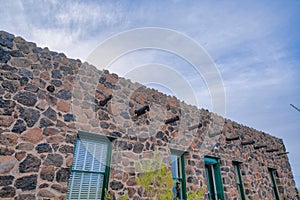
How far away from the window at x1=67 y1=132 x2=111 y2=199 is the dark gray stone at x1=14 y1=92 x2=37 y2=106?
106cm

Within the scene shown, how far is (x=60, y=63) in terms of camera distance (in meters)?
4.32

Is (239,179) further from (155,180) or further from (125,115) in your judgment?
(125,115)

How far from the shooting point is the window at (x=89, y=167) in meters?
3.75

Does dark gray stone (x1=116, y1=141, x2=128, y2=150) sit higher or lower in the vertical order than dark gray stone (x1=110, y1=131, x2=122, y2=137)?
lower

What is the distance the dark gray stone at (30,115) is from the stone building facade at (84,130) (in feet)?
0.05

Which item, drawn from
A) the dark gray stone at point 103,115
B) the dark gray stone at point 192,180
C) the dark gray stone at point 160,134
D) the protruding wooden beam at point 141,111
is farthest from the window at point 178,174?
the dark gray stone at point 103,115

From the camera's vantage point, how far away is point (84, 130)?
4117mm

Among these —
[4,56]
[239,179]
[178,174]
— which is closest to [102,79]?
[4,56]

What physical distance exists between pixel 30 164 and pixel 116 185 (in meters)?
1.66

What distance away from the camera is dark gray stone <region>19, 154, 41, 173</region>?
323 centimetres

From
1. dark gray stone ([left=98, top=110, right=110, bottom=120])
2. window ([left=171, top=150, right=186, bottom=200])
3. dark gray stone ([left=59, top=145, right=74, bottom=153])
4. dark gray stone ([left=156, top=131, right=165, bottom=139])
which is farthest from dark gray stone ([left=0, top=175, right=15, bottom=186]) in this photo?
window ([left=171, top=150, right=186, bottom=200])

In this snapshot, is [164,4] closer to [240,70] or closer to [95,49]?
[95,49]

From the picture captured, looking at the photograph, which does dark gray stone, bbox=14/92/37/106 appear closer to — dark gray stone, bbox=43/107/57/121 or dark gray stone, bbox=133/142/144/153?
dark gray stone, bbox=43/107/57/121

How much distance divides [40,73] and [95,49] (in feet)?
4.68
